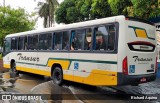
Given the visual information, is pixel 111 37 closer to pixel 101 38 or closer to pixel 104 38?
pixel 104 38

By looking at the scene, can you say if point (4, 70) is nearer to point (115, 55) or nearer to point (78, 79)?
point (78, 79)

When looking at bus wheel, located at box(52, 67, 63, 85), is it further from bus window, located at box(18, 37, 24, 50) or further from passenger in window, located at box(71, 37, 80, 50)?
bus window, located at box(18, 37, 24, 50)

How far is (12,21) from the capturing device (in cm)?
3061

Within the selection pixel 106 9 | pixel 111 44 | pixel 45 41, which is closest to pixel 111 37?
pixel 111 44

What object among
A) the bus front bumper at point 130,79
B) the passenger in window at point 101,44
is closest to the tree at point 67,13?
the passenger in window at point 101,44

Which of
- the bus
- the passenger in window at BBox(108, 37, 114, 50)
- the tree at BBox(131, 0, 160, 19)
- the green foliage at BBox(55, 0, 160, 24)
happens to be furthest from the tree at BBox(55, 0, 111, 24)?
the passenger in window at BBox(108, 37, 114, 50)

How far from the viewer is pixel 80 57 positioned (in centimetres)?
1156

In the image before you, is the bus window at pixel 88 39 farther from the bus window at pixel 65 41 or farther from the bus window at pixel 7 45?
the bus window at pixel 7 45

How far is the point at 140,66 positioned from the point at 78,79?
9.86 feet

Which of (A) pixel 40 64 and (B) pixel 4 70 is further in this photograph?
(B) pixel 4 70

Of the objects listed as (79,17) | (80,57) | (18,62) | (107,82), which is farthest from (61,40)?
(79,17)

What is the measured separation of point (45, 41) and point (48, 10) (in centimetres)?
3315

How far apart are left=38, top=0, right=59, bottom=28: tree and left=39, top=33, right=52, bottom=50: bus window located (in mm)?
29571

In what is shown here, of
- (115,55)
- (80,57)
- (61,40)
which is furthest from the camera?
(61,40)
